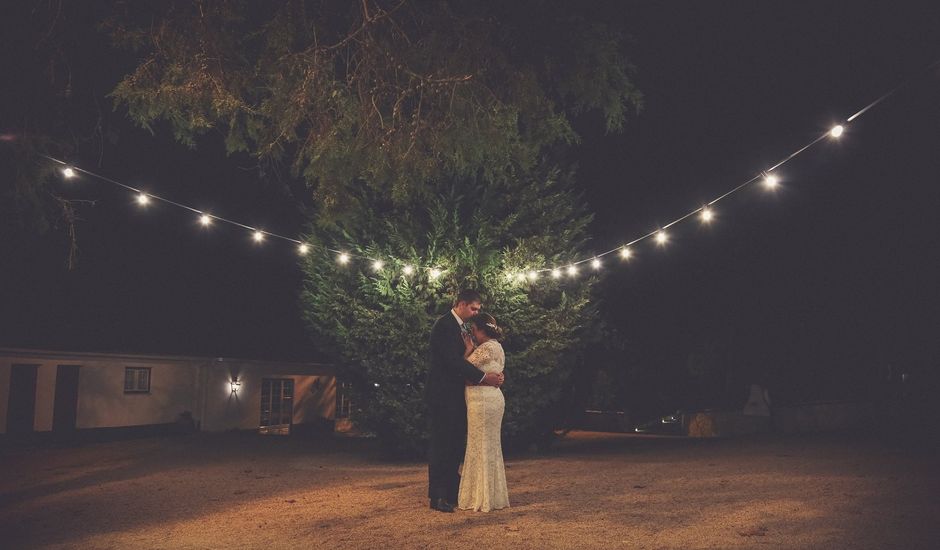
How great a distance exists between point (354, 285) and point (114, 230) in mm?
15087

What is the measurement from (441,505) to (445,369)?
1.30 metres

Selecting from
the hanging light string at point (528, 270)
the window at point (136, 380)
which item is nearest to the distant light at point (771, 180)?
the hanging light string at point (528, 270)

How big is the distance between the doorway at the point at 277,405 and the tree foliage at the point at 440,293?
47.9 ft

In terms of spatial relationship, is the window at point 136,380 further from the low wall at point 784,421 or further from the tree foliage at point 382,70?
the low wall at point 784,421

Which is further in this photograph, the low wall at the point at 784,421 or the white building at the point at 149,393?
the low wall at the point at 784,421

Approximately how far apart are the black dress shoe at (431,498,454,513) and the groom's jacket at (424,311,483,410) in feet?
2.92

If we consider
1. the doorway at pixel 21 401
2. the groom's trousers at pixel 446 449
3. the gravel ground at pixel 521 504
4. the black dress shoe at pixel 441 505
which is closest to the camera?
the gravel ground at pixel 521 504

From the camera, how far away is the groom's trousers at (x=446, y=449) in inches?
281

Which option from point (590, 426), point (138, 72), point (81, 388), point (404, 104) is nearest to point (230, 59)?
point (138, 72)

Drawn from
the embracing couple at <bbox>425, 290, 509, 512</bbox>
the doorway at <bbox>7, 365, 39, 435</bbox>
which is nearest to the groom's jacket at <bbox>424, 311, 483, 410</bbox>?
the embracing couple at <bbox>425, 290, 509, 512</bbox>

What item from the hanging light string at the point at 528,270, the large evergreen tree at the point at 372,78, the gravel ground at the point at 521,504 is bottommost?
the gravel ground at the point at 521,504

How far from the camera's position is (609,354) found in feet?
83.7

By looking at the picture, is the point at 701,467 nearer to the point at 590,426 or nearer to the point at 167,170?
the point at 167,170

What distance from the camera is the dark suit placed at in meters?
7.17
